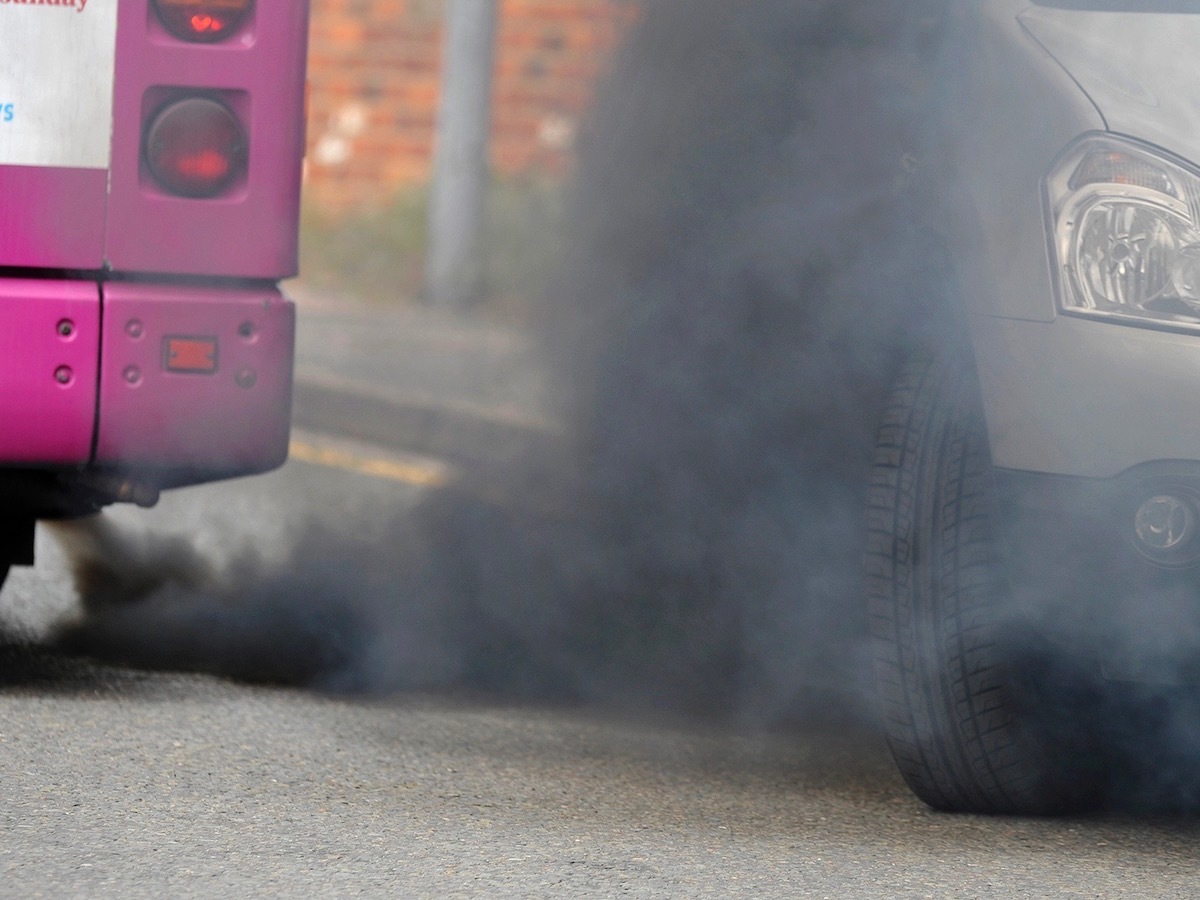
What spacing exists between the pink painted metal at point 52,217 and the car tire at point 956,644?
4.78 ft

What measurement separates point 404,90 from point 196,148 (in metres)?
8.27

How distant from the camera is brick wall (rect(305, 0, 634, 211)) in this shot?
37.2 feet

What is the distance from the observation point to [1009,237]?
9.89 feet

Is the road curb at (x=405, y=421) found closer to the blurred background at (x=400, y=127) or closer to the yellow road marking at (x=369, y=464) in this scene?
the yellow road marking at (x=369, y=464)

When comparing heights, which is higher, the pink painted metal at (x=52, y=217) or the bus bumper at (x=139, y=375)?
the pink painted metal at (x=52, y=217)

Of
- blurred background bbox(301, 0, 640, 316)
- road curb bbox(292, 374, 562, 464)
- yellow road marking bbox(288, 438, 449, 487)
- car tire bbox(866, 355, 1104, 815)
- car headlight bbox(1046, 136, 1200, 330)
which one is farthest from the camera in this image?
blurred background bbox(301, 0, 640, 316)

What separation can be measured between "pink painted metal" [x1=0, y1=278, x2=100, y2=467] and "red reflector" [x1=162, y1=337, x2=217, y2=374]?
0.41ft

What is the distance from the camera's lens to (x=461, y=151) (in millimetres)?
10062

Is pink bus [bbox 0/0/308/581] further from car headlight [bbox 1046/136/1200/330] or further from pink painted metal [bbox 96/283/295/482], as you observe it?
car headlight [bbox 1046/136/1200/330]

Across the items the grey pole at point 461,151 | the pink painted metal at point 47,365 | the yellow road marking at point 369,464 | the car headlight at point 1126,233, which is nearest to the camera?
the car headlight at point 1126,233

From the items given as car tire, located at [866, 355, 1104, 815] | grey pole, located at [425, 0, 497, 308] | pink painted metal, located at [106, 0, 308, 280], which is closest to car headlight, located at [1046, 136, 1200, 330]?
car tire, located at [866, 355, 1104, 815]

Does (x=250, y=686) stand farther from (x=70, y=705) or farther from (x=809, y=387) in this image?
(x=809, y=387)

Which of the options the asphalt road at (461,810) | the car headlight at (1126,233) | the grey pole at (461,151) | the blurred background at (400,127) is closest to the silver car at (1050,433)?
the car headlight at (1126,233)

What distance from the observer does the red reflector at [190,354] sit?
3566 millimetres
